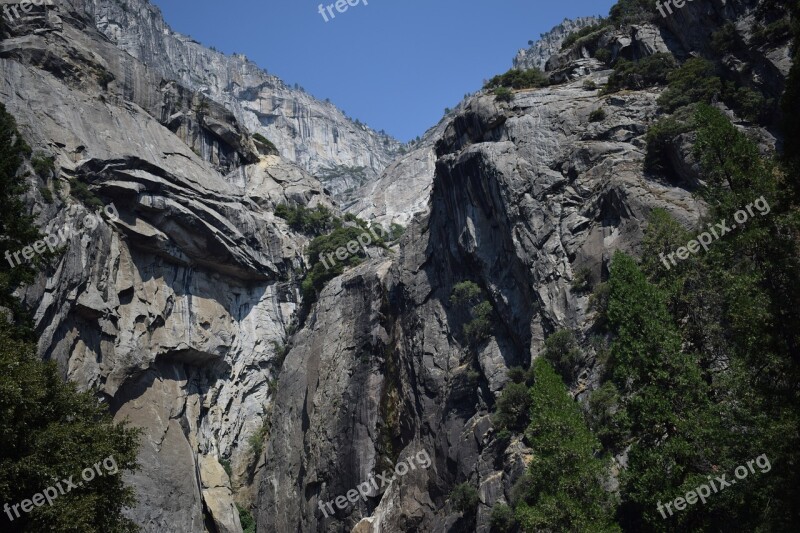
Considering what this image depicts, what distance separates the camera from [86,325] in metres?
41.0

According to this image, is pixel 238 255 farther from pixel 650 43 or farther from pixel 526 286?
pixel 650 43

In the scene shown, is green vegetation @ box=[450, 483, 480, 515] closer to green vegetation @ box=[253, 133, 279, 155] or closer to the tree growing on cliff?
the tree growing on cliff

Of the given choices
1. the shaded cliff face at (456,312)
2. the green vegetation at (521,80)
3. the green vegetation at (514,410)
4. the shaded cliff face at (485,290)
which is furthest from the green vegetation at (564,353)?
the green vegetation at (521,80)

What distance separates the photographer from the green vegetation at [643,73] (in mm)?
Answer: 44438

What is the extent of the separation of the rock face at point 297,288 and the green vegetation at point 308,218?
2.09 meters

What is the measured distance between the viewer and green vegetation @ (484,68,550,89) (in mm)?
51562

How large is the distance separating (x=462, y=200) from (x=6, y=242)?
29.3m

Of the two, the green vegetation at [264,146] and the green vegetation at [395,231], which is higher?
the green vegetation at [264,146]

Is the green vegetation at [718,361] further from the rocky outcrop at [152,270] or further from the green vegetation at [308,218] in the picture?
the green vegetation at [308,218]

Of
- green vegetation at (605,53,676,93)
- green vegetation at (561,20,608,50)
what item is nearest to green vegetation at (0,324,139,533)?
green vegetation at (605,53,676,93)

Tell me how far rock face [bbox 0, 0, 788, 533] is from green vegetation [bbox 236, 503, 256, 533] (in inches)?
34.0

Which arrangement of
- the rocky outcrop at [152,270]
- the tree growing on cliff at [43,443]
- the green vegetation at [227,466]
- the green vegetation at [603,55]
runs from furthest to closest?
the green vegetation at [603,55] < the green vegetation at [227,466] < the rocky outcrop at [152,270] < the tree growing on cliff at [43,443]

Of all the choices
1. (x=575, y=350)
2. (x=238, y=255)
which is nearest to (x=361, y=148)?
(x=238, y=255)

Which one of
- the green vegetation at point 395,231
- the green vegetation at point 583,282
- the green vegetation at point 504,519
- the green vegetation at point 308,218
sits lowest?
the green vegetation at point 504,519
